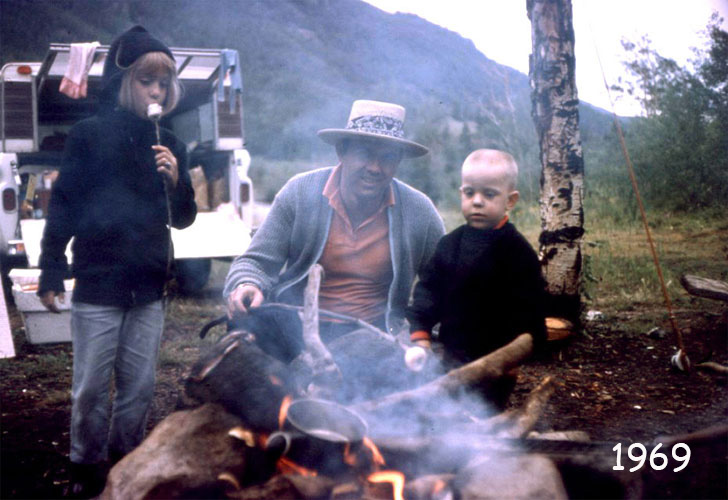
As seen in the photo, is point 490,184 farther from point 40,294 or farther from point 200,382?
point 40,294

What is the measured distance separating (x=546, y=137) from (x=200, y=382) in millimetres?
2952

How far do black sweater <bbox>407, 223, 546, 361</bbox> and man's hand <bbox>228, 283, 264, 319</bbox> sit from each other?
1.91 ft

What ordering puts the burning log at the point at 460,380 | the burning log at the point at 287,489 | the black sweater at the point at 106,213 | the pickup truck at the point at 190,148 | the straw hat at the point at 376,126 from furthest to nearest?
the pickup truck at the point at 190,148 < the straw hat at the point at 376,126 < the black sweater at the point at 106,213 < the burning log at the point at 460,380 < the burning log at the point at 287,489

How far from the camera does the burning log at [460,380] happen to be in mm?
1952

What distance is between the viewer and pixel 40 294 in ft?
7.77

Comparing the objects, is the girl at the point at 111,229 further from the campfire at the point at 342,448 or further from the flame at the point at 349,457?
the flame at the point at 349,457

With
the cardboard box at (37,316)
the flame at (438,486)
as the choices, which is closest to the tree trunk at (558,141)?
the flame at (438,486)

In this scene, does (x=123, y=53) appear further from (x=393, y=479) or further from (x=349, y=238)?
(x=393, y=479)

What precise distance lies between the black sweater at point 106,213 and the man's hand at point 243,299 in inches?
12.1

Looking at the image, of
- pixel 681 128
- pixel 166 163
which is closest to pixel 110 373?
pixel 166 163

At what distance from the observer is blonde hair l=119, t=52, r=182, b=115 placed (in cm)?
237

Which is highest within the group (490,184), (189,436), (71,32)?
(71,32)

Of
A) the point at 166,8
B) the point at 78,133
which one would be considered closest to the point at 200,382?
the point at 78,133

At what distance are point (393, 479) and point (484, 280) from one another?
35.8 inches
